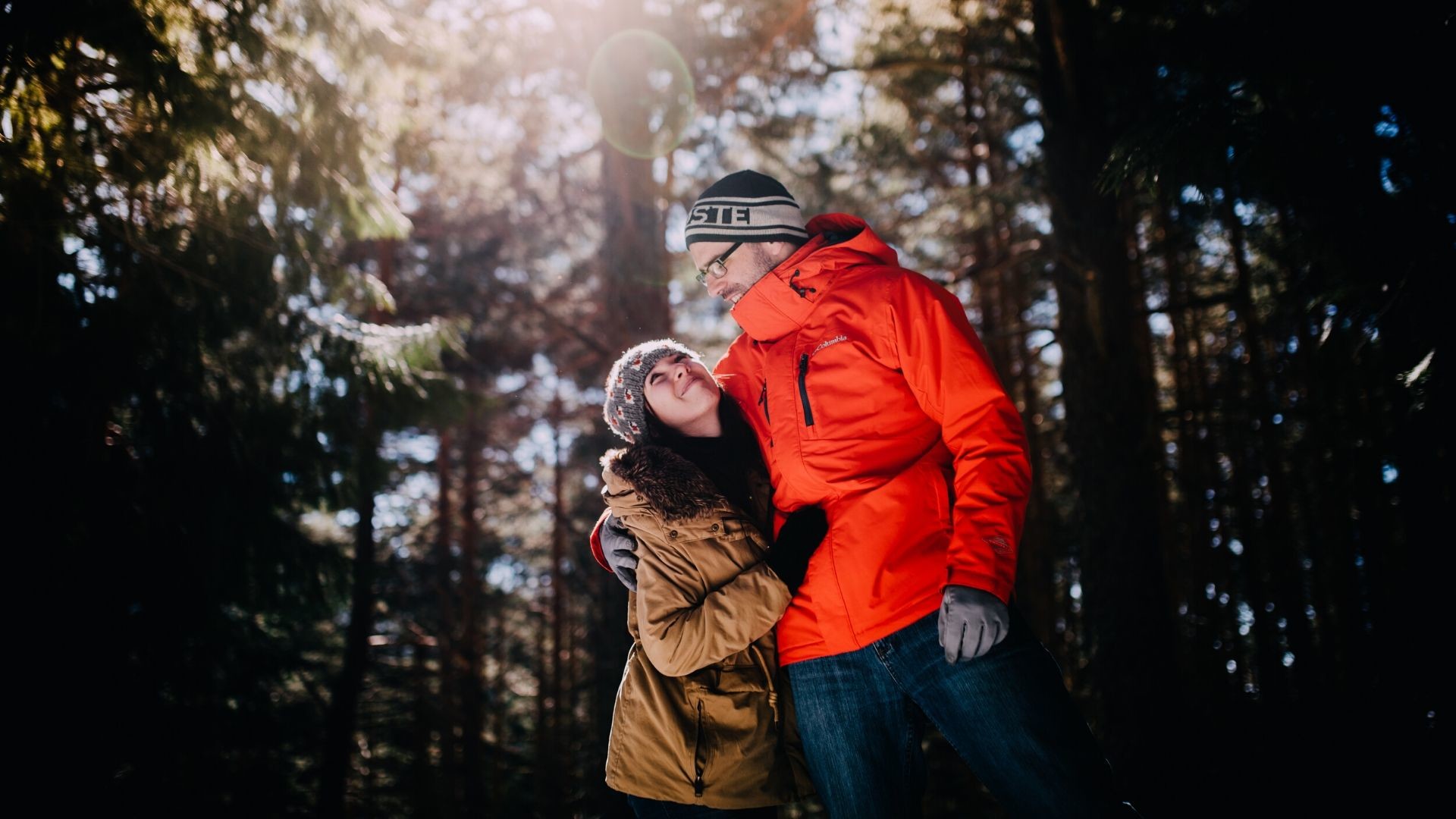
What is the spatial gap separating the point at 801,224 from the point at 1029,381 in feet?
32.5

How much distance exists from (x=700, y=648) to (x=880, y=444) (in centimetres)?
71

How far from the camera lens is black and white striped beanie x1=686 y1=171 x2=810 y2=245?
222cm

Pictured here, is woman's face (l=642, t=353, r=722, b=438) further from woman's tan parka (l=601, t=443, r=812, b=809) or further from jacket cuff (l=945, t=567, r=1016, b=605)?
jacket cuff (l=945, t=567, r=1016, b=605)

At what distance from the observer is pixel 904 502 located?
1.87 metres

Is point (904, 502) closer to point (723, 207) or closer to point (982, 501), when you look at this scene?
point (982, 501)

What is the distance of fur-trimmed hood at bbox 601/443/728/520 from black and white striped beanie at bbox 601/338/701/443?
0.80 ft

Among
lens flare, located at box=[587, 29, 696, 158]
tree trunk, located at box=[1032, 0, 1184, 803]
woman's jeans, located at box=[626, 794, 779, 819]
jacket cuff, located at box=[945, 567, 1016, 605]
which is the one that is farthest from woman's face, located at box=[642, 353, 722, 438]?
lens flare, located at box=[587, 29, 696, 158]

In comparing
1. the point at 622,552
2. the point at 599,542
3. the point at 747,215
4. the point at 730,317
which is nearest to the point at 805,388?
the point at 747,215

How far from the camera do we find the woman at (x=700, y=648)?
196 centimetres

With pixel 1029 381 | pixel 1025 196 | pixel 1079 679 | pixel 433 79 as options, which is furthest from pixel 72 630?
pixel 1029 381

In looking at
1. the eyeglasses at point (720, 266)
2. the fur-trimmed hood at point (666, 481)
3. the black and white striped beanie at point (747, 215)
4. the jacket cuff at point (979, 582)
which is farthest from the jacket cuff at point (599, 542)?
the jacket cuff at point (979, 582)

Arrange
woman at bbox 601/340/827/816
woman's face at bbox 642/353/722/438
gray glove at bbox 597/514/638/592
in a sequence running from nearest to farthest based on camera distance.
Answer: woman at bbox 601/340/827/816 < gray glove at bbox 597/514/638/592 < woman's face at bbox 642/353/722/438

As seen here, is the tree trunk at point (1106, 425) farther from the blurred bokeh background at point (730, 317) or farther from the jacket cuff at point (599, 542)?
the jacket cuff at point (599, 542)

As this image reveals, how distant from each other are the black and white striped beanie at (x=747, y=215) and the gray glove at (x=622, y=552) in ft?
2.96
